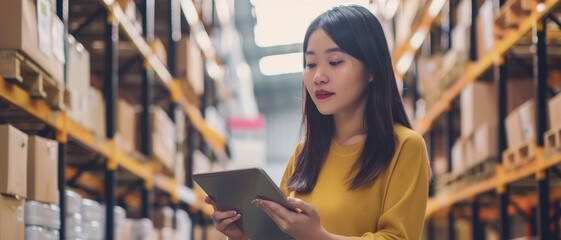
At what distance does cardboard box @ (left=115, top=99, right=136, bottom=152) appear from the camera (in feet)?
25.5

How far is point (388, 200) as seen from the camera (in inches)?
98.7

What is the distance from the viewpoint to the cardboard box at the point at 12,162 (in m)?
4.15

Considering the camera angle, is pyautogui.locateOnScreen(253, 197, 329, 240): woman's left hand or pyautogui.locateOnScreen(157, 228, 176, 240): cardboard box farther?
pyautogui.locateOnScreen(157, 228, 176, 240): cardboard box

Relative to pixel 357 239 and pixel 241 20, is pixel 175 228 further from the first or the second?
pixel 241 20

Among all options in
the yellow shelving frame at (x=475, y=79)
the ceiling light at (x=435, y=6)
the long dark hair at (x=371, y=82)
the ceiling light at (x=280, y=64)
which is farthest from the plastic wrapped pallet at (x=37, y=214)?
the ceiling light at (x=280, y=64)

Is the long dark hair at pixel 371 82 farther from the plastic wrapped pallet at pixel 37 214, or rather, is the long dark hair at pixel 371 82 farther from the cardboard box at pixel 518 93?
the cardboard box at pixel 518 93

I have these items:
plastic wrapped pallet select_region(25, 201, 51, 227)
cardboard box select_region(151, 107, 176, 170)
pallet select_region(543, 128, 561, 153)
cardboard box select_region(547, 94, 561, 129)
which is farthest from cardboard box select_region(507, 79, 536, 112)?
plastic wrapped pallet select_region(25, 201, 51, 227)

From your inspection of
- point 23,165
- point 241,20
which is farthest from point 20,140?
point 241,20

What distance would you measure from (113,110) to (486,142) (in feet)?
10.8

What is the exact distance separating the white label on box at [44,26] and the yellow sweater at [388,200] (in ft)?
8.37

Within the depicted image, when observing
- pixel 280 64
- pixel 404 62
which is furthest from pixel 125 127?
pixel 280 64

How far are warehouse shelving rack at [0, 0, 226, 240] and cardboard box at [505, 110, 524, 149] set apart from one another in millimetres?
3106

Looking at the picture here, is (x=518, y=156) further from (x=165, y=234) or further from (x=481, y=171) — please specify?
(x=165, y=234)

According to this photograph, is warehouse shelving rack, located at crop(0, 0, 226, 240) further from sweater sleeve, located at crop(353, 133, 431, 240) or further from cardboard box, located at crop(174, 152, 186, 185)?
sweater sleeve, located at crop(353, 133, 431, 240)
